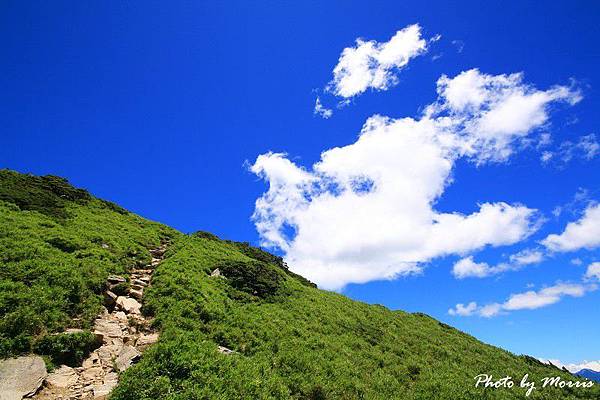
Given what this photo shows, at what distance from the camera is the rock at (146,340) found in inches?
635

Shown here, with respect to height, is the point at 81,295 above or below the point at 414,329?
below

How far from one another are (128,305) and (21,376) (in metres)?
6.94

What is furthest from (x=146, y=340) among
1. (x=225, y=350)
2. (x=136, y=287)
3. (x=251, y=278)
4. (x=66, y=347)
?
(x=251, y=278)

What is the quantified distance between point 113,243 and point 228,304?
9.84 m

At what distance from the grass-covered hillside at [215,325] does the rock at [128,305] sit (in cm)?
69

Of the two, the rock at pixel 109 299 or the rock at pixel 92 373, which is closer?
the rock at pixel 92 373

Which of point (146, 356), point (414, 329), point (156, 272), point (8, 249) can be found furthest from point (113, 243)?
point (414, 329)

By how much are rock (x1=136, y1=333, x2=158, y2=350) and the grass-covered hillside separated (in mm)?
531

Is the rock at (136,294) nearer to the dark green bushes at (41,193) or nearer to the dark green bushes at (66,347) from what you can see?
the dark green bushes at (66,347)

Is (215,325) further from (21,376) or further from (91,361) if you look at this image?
(21,376)

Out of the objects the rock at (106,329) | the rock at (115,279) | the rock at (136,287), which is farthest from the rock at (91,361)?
the rock at (136,287)

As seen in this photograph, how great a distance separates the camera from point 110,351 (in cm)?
1516

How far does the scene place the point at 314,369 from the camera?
18188 mm

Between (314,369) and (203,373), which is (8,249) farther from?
(314,369)
